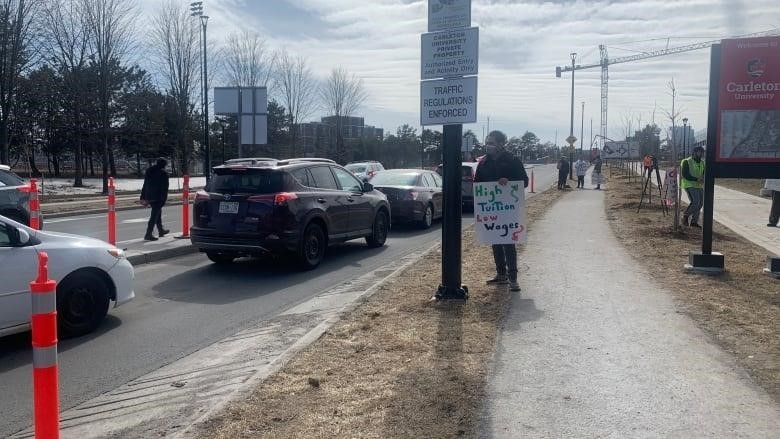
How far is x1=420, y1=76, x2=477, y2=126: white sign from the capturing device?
21.4 feet

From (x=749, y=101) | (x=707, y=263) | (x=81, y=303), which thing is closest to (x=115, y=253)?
(x=81, y=303)

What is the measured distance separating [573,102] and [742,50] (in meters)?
43.0

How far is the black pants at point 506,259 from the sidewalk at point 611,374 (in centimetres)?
28

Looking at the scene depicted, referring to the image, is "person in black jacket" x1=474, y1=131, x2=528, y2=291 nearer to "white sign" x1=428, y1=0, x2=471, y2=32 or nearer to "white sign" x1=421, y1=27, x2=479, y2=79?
"white sign" x1=421, y1=27, x2=479, y2=79

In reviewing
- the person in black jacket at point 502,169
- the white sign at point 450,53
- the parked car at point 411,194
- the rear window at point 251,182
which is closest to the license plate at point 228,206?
the rear window at point 251,182

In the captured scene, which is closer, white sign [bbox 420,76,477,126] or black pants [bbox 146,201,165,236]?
white sign [bbox 420,76,477,126]

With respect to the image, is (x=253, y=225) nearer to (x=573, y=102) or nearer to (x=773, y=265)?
(x=773, y=265)

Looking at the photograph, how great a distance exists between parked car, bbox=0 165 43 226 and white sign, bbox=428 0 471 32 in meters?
8.15

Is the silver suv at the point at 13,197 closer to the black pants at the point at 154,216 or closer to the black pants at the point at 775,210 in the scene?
the black pants at the point at 154,216

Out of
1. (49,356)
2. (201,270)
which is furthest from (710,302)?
(201,270)

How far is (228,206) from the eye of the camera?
9.62m

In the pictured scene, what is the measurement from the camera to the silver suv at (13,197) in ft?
36.2

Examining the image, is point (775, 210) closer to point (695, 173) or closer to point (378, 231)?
point (695, 173)

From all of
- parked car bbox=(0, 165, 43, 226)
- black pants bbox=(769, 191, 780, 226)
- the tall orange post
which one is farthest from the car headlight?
black pants bbox=(769, 191, 780, 226)
